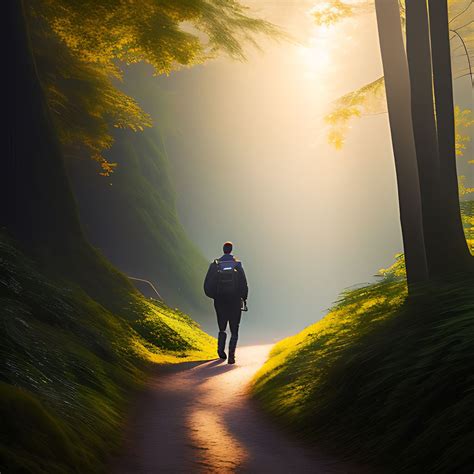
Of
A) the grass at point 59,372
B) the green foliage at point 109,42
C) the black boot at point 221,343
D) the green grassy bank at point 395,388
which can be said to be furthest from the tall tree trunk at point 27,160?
the green grassy bank at point 395,388

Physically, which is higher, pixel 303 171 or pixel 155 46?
pixel 303 171

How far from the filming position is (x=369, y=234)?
10919 cm

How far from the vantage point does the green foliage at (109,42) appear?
1033 centimetres

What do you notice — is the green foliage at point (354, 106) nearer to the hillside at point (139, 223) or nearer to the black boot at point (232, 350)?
the black boot at point (232, 350)

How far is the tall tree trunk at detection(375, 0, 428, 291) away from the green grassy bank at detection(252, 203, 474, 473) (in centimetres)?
133

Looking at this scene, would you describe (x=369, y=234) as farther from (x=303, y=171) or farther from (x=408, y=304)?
(x=408, y=304)

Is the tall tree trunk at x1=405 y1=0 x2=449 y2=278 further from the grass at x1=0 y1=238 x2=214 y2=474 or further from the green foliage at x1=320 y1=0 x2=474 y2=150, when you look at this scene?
the grass at x1=0 y1=238 x2=214 y2=474

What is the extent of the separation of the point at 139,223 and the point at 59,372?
83.3ft

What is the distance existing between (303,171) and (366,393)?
3954 inches

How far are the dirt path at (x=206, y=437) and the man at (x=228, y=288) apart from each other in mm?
2228

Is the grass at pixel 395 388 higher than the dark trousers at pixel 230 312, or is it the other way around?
the dark trousers at pixel 230 312

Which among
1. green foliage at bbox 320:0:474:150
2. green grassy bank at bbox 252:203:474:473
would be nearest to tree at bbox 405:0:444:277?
green grassy bank at bbox 252:203:474:473

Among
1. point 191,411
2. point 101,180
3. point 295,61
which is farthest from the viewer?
point 295,61

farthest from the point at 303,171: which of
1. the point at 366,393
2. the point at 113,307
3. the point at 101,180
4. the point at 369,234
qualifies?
the point at 366,393
